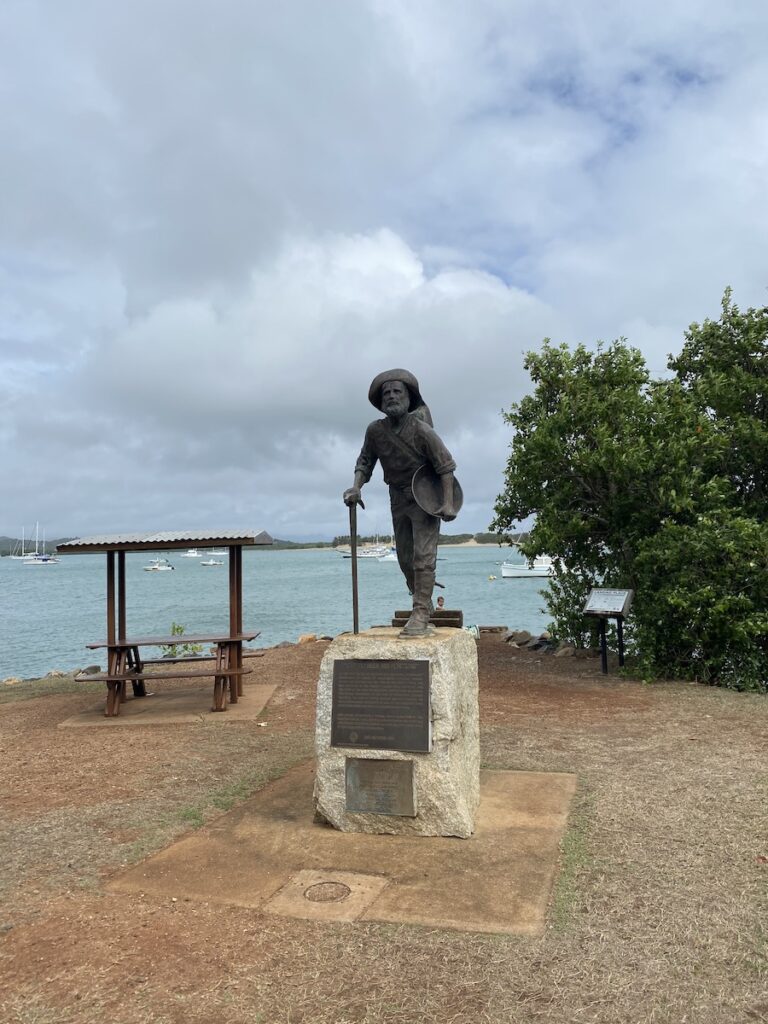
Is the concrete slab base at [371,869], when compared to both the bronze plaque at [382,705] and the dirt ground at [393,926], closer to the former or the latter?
the dirt ground at [393,926]

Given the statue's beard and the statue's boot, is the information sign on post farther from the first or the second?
the statue's beard

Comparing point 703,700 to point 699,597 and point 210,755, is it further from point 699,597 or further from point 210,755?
point 210,755

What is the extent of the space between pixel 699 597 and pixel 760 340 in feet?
14.7

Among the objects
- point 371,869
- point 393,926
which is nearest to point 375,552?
point 371,869

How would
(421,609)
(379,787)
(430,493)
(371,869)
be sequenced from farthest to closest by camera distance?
(430,493)
(421,609)
(379,787)
(371,869)

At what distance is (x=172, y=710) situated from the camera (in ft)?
33.1

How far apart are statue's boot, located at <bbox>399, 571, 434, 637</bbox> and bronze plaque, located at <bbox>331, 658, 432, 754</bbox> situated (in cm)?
36

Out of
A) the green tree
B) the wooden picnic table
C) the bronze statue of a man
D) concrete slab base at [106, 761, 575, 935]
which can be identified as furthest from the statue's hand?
the green tree

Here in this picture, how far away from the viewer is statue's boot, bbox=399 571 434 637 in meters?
5.69

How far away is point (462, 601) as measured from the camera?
4566 centimetres

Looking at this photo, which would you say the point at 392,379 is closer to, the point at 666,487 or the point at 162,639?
the point at 162,639

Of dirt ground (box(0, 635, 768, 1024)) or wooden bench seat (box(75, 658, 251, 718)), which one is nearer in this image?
dirt ground (box(0, 635, 768, 1024))

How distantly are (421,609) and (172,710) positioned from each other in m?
5.52

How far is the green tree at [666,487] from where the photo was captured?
440 inches
